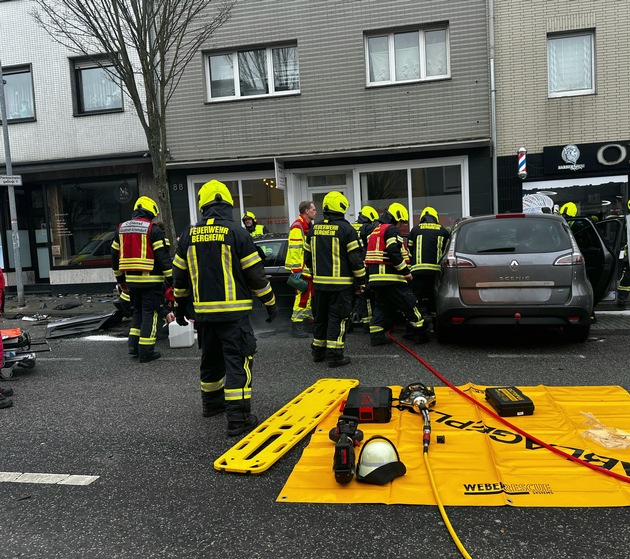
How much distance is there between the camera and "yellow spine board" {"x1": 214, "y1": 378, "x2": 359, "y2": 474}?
3670 millimetres

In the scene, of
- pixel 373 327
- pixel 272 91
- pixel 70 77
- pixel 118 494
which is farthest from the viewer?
pixel 70 77

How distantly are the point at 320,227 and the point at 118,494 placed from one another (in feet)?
12.6

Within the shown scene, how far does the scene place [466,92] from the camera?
41.5ft

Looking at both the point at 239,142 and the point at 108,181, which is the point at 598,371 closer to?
the point at 239,142

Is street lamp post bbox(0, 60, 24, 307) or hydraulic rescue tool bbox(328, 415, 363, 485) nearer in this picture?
hydraulic rescue tool bbox(328, 415, 363, 485)

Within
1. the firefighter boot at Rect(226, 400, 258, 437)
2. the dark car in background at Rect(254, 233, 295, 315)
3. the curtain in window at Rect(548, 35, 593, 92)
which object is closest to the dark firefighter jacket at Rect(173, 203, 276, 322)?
the firefighter boot at Rect(226, 400, 258, 437)

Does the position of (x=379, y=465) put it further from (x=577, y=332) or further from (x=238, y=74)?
(x=238, y=74)

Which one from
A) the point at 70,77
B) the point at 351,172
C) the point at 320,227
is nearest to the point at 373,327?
the point at 320,227

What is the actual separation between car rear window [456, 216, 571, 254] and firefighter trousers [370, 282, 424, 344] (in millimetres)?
971

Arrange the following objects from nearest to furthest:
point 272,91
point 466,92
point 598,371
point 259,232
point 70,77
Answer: point 598,371 < point 259,232 < point 466,92 < point 272,91 < point 70,77

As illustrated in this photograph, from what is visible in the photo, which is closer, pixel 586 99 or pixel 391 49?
pixel 586 99

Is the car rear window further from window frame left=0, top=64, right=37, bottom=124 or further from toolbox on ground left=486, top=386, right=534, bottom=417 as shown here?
window frame left=0, top=64, right=37, bottom=124

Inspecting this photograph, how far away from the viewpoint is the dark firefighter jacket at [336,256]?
6289mm

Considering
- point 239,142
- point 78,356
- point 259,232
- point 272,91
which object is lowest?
point 78,356
